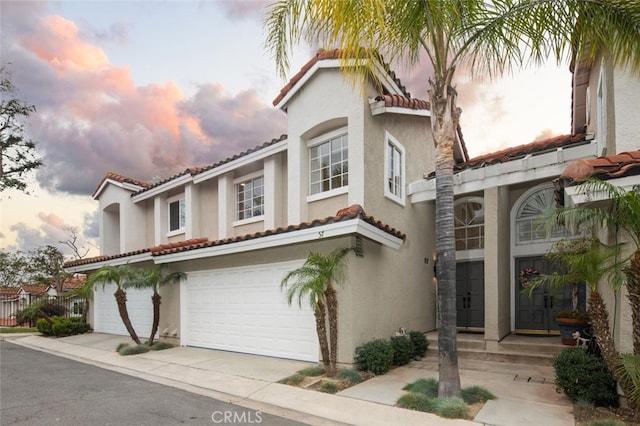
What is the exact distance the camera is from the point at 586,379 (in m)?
6.12

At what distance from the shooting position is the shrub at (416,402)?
21.0ft

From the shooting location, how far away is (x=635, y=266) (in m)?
5.29

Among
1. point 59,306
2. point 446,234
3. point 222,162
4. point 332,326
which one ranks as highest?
point 222,162

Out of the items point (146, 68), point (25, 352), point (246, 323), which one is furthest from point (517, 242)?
point (25, 352)

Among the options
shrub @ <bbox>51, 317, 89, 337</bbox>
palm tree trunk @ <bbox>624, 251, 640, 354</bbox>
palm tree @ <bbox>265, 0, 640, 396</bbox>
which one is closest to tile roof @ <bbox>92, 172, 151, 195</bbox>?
shrub @ <bbox>51, 317, 89, 337</bbox>

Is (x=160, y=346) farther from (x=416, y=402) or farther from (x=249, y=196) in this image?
(x=416, y=402)

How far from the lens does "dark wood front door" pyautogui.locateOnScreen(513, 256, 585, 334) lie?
11492mm

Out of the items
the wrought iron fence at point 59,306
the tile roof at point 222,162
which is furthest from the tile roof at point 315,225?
Result: the wrought iron fence at point 59,306

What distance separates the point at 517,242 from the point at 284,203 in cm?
753

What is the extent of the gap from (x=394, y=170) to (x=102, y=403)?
9113mm

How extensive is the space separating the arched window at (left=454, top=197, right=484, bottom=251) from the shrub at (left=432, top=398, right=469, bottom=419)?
7.64 metres

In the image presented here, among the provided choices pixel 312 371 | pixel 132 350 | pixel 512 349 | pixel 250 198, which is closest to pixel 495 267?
pixel 512 349

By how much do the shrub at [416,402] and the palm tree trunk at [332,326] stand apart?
76.5 inches

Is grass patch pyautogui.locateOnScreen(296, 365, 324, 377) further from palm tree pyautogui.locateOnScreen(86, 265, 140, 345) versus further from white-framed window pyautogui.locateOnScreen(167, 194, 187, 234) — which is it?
white-framed window pyautogui.locateOnScreen(167, 194, 187, 234)
